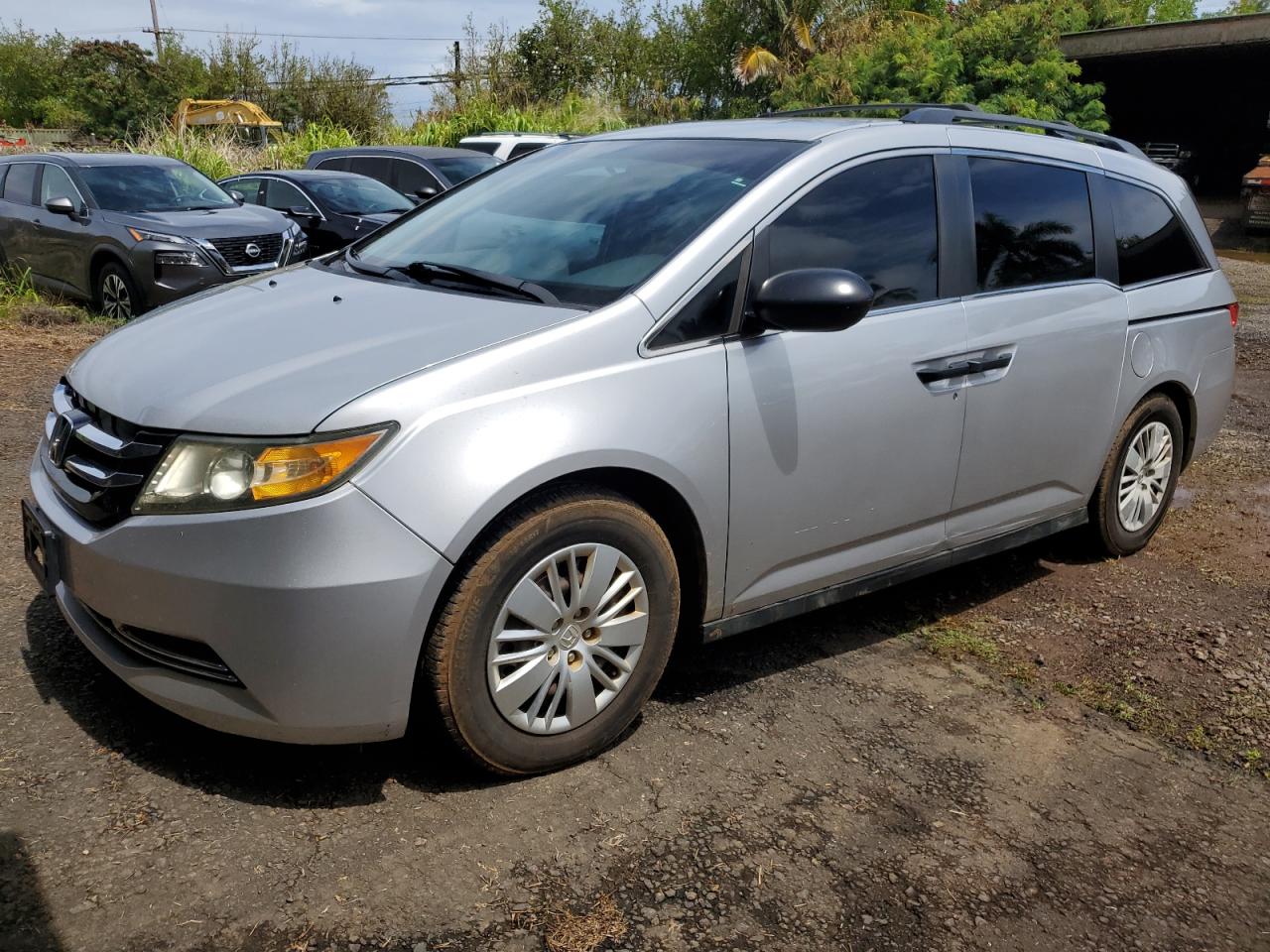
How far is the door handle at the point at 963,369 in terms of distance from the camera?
350cm

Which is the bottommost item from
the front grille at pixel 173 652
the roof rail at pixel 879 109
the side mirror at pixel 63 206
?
the front grille at pixel 173 652

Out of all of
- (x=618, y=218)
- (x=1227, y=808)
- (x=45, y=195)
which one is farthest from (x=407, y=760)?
(x=45, y=195)

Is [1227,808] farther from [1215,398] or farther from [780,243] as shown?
[1215,398]

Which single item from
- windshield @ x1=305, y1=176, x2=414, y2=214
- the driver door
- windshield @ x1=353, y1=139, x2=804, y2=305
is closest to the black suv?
windshield @ x1=305, y1=176, x2=414, y2=214

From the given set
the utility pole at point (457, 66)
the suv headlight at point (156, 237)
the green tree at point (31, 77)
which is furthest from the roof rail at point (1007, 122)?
the green tree at point (31, 77)

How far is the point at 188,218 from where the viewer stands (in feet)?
31.3

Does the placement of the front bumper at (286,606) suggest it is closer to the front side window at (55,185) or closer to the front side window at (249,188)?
the front side window at (55,185)

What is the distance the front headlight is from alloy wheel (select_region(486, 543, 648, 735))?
0.53m

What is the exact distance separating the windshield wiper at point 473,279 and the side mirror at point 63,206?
7.35 meters

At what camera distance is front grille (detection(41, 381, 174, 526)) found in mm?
2611

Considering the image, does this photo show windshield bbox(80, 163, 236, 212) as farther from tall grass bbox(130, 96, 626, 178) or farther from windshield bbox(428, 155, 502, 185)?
tall grass bbox(130, 96, 626, 178)

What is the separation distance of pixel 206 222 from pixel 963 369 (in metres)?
7.79

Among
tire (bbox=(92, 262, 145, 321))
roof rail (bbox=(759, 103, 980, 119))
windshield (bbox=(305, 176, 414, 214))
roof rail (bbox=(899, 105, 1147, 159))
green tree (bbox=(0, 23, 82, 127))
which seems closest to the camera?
roof rail (bbox=(899, 105, 1147, 159))

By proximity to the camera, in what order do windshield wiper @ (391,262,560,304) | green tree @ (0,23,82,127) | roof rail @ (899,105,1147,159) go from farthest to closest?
green tree @ (0,23,82,127)
roof rail @ (899,105,1147,159)
windshield wiper @ (391,262,560,304)
